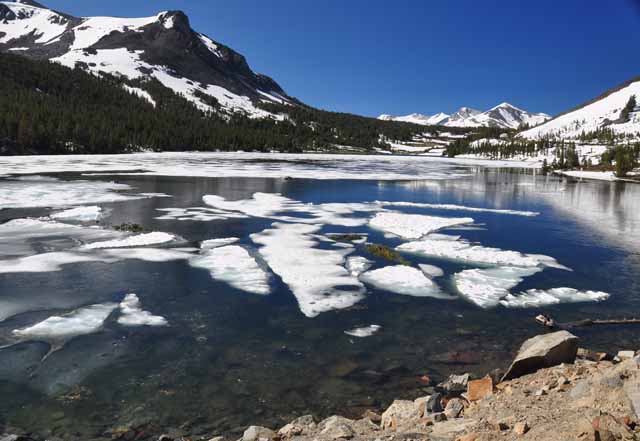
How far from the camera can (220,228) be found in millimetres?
21250

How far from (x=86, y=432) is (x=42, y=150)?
102636 millimetres

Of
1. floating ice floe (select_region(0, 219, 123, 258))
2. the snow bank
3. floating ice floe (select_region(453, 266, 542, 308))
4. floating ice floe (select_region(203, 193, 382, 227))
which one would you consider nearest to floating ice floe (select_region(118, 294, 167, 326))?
floating ice floe (select_region(0, 219, 123, 258))

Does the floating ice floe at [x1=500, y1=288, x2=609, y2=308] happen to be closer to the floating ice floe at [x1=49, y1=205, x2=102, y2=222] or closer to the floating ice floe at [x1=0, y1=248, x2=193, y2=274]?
the floating ice floe at [x1=0, y1=248, x2=193, y2=274]

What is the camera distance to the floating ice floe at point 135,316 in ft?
33.5

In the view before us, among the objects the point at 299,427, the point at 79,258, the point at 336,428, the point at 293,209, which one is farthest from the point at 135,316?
the point at 293,209

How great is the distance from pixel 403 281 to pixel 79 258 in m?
10.4

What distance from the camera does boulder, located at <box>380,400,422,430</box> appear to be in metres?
6.35

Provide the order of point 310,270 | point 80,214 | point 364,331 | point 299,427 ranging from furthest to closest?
point 80,214
point 310,270
point 364,331
point 299,427

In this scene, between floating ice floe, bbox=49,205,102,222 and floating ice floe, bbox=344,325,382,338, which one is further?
floating ice floe, bbox=49,205,102,222

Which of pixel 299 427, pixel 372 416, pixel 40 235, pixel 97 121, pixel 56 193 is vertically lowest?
pixel 372 416

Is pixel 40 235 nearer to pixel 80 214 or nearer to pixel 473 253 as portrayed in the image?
pixel 80 214

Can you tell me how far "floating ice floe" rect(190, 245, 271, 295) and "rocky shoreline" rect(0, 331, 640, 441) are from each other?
21.2 ft

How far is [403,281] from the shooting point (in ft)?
45.1

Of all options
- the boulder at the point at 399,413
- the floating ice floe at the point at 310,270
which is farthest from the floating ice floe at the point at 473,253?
the boulder at the point at 399,413
